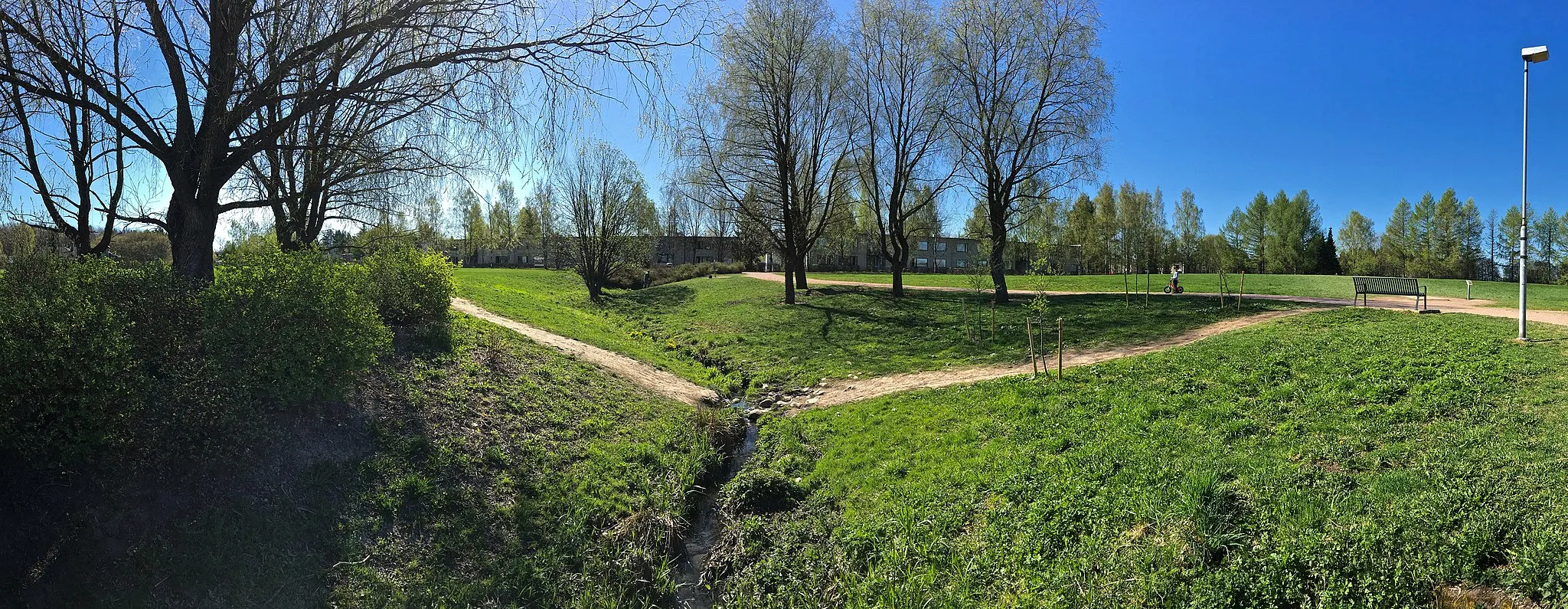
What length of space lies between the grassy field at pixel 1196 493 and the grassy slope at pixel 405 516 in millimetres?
1430

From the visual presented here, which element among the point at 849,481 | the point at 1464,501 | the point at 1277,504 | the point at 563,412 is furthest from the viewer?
the point at 563,412

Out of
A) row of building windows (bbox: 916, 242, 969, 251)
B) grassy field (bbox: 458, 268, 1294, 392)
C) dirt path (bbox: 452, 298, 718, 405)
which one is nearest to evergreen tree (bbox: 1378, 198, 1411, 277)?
row of building windows (bbox: 916, 242, 969, 251)

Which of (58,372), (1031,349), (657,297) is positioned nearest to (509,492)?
(58,372)

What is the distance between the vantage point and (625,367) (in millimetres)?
13383

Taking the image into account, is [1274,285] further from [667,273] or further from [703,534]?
[703,534]

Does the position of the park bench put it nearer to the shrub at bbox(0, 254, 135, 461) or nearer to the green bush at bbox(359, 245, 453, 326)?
the green bush at bbox(359, 245, 453, 326)

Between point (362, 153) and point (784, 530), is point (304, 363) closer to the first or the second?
point (362, 153)

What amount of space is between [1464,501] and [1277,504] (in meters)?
1.05

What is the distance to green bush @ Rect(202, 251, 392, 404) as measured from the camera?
5898 millimetres

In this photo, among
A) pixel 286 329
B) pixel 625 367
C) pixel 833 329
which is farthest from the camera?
pixel 833 329

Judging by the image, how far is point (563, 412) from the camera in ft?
30.5

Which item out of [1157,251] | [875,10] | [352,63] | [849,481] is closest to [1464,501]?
[849,481]

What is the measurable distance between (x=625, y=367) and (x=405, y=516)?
7572 mm

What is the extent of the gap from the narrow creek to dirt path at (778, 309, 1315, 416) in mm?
2433
